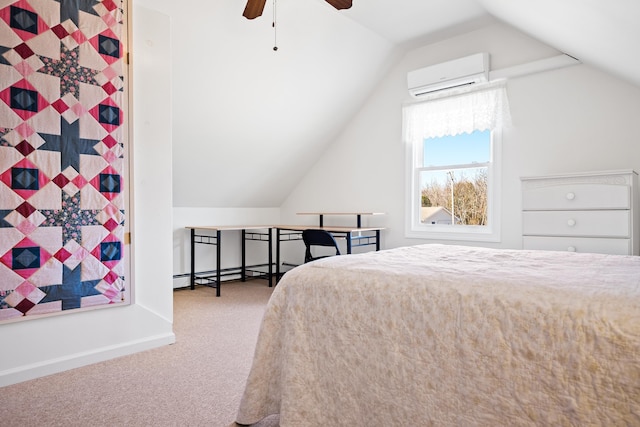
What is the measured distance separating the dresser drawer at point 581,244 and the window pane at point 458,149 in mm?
1272

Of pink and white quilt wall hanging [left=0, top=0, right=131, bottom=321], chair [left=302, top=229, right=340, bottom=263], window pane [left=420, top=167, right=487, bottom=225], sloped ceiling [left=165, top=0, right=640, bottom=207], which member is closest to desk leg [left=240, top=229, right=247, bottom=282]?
sloped ceiling [left=165, top=0, right=640, bottom=207]

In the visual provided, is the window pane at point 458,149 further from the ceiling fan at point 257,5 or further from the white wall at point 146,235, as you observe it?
the white wall at point 146,235

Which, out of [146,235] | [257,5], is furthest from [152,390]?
[257,5]

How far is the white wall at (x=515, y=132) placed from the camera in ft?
10.9

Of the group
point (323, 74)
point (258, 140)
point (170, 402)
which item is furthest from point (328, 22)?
point (170, 402)

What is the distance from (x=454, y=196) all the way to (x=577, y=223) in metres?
1.55

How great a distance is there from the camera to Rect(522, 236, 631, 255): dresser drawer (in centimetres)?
271

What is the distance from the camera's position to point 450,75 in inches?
155

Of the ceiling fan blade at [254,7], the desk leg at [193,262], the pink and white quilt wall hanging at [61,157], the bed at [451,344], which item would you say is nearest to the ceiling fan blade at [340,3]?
the ceiling fan blade at [254,7]

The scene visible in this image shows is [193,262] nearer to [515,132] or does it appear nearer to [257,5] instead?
[257,5]

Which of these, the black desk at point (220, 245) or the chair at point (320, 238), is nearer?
the chair at point (320, 238)

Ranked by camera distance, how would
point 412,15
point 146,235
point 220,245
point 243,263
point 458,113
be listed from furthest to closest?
point 243,263, point 220,245, point 458,113, point 412,15, point 146,235

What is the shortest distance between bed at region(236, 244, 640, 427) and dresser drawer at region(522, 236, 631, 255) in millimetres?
1168

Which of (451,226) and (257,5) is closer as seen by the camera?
(257,5)
